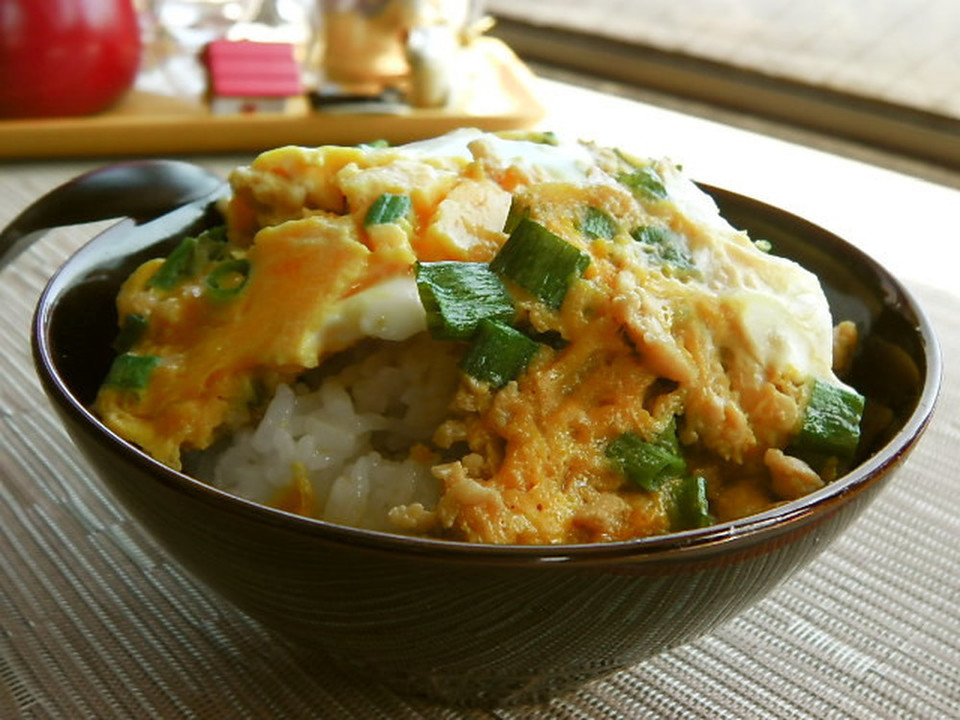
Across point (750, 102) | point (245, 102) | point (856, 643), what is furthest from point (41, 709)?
point (750, 102)

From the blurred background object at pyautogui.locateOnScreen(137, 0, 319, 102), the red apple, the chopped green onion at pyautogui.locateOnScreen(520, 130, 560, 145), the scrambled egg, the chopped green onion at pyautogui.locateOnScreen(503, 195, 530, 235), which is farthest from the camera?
the blurred background object at pyautogui.locateOnScreen(137, 0, 319, 102)

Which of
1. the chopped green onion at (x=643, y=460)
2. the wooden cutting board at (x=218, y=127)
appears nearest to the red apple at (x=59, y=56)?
the wooden cutting board at (x=218, y=127)

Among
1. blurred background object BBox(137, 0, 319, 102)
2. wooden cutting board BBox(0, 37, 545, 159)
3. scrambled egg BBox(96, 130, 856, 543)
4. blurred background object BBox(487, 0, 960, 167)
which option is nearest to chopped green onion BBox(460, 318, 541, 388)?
scrambled egg BBox(96, 130, 856, 543)

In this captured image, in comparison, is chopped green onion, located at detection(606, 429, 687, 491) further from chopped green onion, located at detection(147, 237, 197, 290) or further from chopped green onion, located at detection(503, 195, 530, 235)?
chopped green onion, located at detection(147, 237, 197, 290)

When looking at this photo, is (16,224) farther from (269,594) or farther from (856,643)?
(856,643)

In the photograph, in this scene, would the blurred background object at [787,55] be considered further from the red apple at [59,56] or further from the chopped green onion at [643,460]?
the chopped green onion at [643,460]
